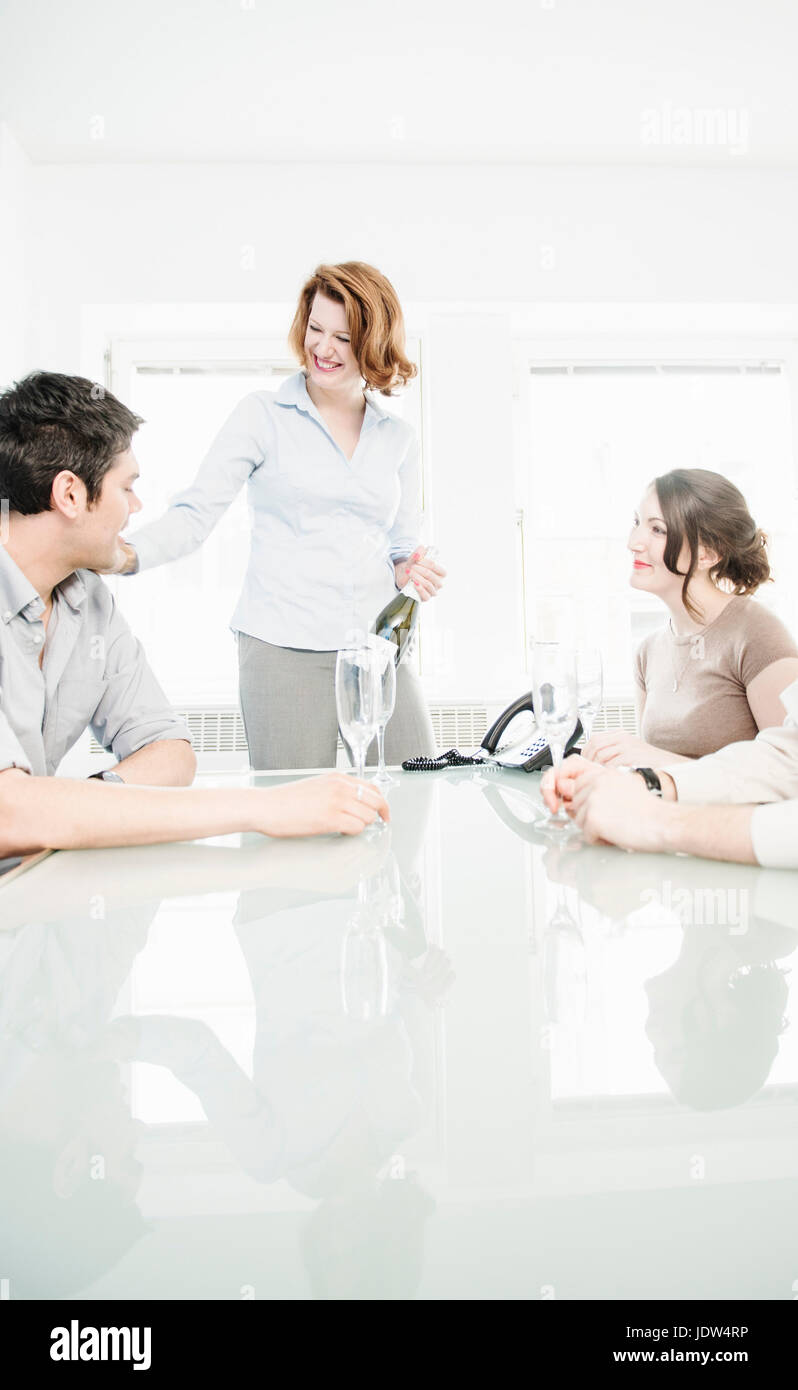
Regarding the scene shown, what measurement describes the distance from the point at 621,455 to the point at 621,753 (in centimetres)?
327

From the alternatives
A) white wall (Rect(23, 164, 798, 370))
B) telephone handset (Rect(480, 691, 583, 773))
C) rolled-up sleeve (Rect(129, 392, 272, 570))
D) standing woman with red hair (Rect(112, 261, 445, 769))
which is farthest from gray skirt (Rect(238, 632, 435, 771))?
white wall (Rect(23, 164, 798, 370))

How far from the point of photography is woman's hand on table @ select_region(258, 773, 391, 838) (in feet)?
3.60

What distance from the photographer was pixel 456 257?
4016 millimetres

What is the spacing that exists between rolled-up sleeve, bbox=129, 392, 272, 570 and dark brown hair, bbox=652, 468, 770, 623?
0.95 metres

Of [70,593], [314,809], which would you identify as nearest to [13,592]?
[70,593]

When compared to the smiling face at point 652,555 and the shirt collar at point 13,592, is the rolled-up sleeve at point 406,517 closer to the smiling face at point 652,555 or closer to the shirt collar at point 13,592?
the smiling face at point 652,555

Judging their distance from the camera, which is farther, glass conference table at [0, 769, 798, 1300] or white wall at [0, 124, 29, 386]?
white wall at [0, 124, 29, 386]

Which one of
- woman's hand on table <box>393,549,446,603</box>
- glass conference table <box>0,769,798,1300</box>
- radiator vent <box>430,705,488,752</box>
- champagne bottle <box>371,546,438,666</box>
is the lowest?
radiator vent <box>430,705,488,752</box>

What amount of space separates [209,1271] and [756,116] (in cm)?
440

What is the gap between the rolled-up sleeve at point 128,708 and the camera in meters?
1.65

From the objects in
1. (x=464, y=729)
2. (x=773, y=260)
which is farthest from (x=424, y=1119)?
(x=773, y=260)

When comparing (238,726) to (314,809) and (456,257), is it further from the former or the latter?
(314,809)

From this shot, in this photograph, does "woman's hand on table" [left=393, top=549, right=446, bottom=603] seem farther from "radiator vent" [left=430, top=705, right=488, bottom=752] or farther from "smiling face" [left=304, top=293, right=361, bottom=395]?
"radiator vent" [left=430, top=705, right=488, bottom=752]

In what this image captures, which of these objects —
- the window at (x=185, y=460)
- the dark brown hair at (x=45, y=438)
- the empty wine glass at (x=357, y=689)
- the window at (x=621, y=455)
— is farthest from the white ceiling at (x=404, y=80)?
the empty wine glass at (x=357, y=689)
